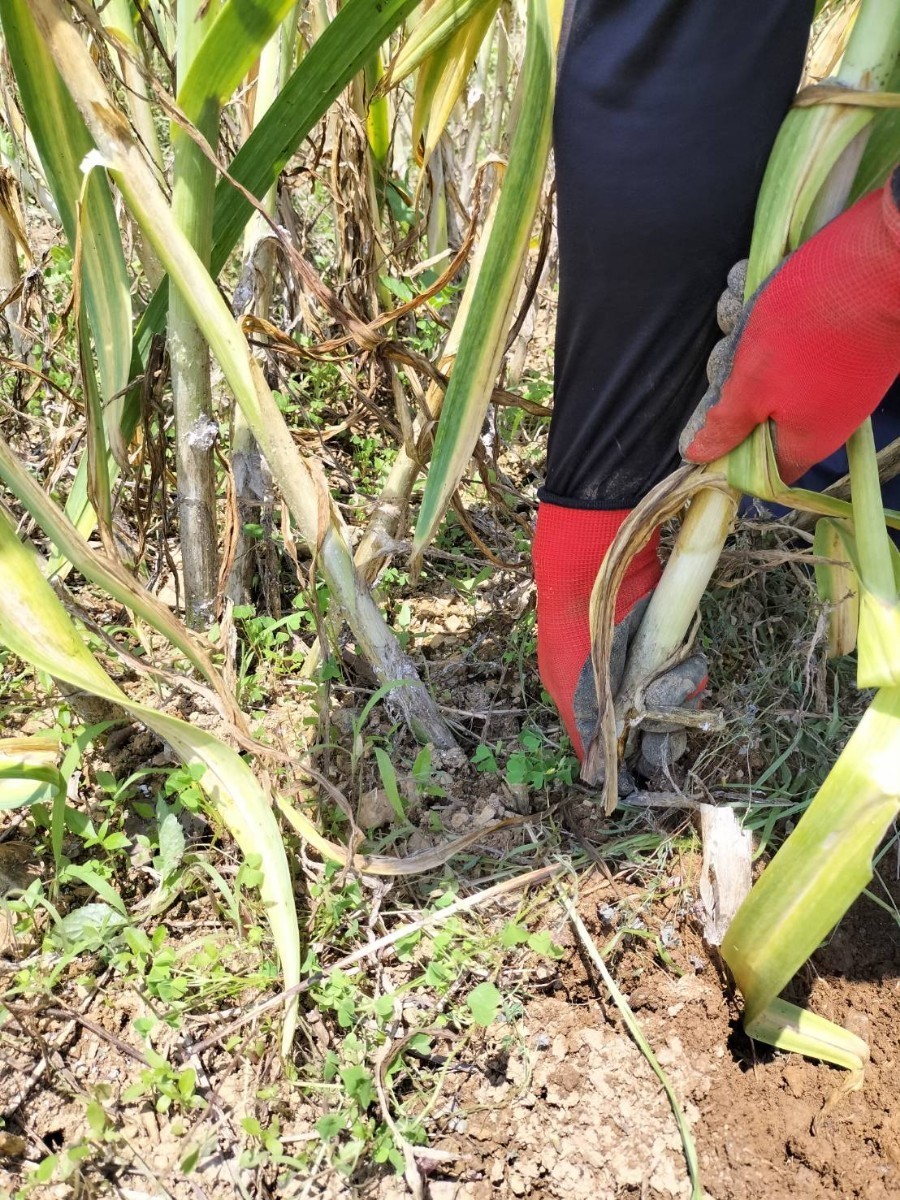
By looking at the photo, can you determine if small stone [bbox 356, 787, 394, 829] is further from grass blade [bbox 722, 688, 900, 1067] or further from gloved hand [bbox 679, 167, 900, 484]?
gloved hand [bbox 679, 167, 900, 484]

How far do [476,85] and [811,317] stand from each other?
1.44 m

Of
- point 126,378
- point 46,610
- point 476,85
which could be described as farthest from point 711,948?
point 476,85

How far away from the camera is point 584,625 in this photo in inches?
37.0

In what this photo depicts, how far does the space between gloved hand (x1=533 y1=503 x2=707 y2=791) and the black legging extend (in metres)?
0.12

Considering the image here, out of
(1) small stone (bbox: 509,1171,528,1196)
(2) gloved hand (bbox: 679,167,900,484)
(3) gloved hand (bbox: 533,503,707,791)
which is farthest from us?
(3) gloved hand (bbox: 533,503,707,791)

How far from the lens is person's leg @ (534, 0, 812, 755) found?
65 centimetres

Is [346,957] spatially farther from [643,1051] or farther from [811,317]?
[811,317]

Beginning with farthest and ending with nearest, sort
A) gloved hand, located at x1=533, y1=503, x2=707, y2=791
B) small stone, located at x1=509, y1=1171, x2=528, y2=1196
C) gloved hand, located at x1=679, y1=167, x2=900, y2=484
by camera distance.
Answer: gloved hand, located at x1=533, y1=503, x2=707, y2=791 < small stone, located at x1=509, y1=1171, x2=528, y2=1196 < gloved hand, located at x1=679, y1=167, x2=900, y2=484

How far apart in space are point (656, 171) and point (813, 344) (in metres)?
0.18

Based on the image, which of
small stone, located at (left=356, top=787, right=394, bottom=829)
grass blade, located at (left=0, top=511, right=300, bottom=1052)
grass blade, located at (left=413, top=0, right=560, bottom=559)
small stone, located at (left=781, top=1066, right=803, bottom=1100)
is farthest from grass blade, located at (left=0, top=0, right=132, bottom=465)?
small stone, located at (left=781, top=1066, right=803, bottom=1100)

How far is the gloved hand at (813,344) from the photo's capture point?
2.05 feet

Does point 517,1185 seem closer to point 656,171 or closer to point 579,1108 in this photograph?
point 579,1108

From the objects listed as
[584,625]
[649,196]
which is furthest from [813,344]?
[584,625]

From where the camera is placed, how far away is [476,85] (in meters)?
1.82
